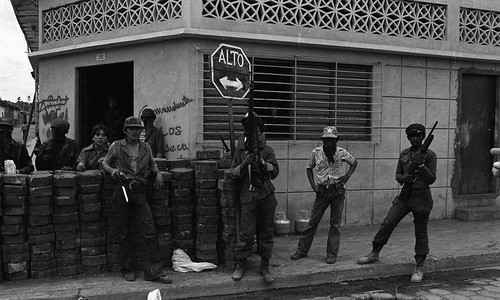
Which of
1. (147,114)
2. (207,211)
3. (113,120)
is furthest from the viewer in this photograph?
(113,120)

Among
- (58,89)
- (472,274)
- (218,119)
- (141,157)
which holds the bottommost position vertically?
(472,274)

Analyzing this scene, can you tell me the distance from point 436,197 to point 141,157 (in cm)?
613

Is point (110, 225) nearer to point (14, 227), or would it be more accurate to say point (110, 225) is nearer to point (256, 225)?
point (14, 227)

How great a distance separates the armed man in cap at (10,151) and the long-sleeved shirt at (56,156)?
0.31 meters

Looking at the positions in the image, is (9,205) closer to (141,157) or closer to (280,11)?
(141,157)

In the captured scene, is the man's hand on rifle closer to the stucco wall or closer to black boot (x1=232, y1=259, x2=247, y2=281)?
black boot (x1=232, y1=259, x2=247, y2=281)

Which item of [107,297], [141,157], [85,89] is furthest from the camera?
[85,89]

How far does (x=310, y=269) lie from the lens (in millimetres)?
6219

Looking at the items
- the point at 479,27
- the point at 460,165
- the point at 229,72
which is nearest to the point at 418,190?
the point at 229,72

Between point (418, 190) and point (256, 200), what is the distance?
2079mm

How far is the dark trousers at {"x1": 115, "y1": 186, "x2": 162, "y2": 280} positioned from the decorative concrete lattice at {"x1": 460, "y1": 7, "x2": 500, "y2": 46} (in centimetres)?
707

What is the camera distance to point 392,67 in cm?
891

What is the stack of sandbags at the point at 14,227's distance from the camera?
5535 millimetres

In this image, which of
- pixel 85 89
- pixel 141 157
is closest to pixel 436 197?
pixel 141 157
